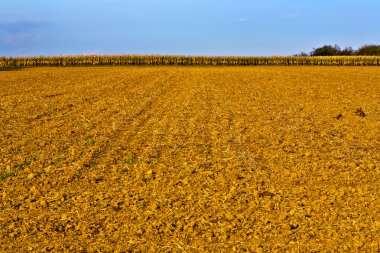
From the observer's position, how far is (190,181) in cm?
750

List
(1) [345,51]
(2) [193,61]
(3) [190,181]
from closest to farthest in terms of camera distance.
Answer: (3) [190,181]
(2) [193,61]
(1) [345,51]

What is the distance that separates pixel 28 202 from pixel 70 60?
2134 inches

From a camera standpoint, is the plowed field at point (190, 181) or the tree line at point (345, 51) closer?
the plowed field at point (190, 181)

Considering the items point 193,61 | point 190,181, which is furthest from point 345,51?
point 190,181

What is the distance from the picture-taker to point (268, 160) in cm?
866

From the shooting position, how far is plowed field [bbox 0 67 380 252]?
5.62 metres

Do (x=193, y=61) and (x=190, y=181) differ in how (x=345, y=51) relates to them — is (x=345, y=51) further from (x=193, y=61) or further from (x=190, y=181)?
(x=190, y=181)

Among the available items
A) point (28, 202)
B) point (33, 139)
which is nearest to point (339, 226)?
point (28, 202)

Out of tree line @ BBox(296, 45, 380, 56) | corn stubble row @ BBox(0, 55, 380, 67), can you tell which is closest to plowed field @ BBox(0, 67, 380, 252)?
corn stubble row @ BBox(0, 55, 380, 67)

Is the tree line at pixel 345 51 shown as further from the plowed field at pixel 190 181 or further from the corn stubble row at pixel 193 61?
the plowed field at pixel 190 181

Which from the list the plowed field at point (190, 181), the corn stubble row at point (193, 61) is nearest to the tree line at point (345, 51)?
the corn stubble row at point (193, 61)

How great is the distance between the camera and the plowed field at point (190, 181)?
5.62 metres

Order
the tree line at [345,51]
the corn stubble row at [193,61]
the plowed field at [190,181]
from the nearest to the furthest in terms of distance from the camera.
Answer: the plowed field at [190,181]
the corn stubble row at [193,61]
the tree line at [345,51]

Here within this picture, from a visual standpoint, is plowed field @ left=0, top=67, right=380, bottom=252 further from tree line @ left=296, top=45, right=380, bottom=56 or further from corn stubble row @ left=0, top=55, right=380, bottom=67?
tree line @ left=296, top=45, right=380, bottom=56
